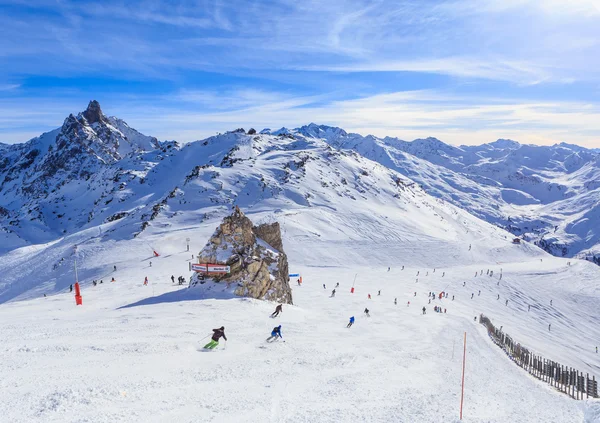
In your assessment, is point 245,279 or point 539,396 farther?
point 245,279

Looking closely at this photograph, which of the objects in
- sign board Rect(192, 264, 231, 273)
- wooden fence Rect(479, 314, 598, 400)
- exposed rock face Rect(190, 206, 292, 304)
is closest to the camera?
wooden fence Rect(479, 314, 598, 400)

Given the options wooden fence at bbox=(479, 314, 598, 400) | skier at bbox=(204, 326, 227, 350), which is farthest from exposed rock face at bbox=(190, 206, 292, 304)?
wooden fence at bbox=(479, 314, 598, 400)

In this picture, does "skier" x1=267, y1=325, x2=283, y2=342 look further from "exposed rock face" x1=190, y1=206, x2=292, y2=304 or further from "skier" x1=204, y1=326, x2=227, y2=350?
"exposed rock face" x1=190, y1=206, x2=292, y2=304

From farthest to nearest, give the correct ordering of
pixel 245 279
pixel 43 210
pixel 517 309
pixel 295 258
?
pixel 43 210 → pixel 295 258 → pixel 517 309 → pixel 245 279

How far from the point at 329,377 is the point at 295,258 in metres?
54.5

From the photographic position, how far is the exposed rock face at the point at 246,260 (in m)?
28.4

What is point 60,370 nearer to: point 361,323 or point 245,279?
point 245,279

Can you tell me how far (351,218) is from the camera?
315 ft

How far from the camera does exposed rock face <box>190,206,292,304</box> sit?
28.4 m

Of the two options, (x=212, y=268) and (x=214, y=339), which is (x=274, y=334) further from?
(x=212, y=268)

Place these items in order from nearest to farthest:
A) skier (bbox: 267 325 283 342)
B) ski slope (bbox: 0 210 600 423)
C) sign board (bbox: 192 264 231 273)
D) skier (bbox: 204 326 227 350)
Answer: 1. ski slope (bbox: 0 210 600 423)
2. skier (bbox: 204 326 227 350)
3. skier (bbox: 267 325 283 342)
4. sign board (bbox: 192 264 231 273)

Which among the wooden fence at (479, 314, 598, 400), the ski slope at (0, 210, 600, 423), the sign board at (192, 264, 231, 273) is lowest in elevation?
the wooden fence at (479, 314, 598, 400)

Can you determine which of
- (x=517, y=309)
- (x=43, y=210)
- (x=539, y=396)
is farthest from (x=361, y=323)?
(x=43, y=210)

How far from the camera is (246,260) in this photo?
29156 mm
